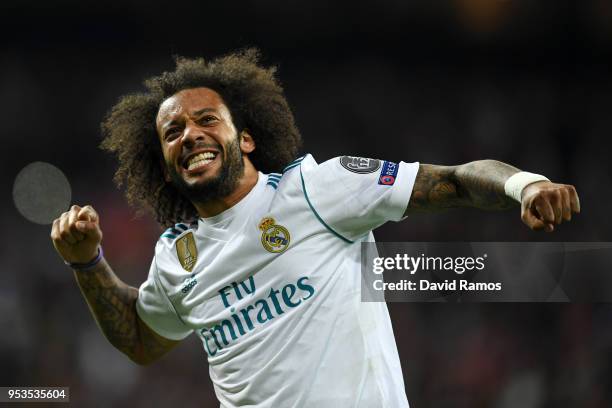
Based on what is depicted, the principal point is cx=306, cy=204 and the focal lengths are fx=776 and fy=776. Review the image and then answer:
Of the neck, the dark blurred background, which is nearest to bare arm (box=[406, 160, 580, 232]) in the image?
the neck

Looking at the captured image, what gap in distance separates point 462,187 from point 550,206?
1.46 feet

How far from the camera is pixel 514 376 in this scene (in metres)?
5.16

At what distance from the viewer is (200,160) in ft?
8.73

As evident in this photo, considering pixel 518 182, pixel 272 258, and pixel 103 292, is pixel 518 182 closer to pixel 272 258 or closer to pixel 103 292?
pixel 272 258

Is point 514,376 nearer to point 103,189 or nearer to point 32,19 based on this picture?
point 103,189

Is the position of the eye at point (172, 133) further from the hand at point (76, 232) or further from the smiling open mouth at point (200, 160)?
the hand at point (76, 232)

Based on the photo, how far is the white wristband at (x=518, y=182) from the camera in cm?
197

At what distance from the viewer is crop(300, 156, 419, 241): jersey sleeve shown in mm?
2283

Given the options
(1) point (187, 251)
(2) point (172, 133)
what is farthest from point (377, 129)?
(1) point (187, 251)

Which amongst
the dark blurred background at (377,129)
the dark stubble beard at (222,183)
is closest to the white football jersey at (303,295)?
the dark stubble beard at (222,183)

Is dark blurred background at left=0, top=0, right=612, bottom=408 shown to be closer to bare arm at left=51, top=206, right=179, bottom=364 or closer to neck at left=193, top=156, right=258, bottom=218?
bare arm at left=51, top=206, right=179, bottom=364

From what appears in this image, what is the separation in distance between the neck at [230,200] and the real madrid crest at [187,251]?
98 mm

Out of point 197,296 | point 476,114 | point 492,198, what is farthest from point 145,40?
point 492,198

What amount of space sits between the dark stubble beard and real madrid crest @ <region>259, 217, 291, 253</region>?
0.26 meters
